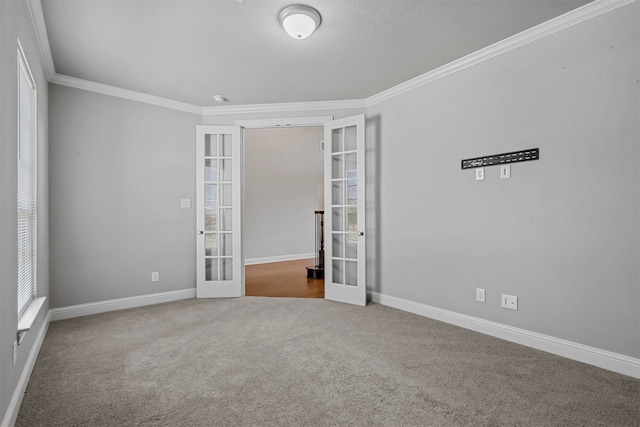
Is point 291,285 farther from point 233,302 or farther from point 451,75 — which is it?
point 451,75

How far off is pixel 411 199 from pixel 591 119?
170 centimetres

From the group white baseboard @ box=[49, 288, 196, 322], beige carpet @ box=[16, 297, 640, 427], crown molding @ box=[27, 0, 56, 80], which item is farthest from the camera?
white baseboard @ box=[49, 288, 196, 322]

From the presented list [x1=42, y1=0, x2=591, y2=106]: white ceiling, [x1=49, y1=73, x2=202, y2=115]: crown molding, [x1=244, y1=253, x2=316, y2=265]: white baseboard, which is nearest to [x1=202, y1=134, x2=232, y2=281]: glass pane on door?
[x1=49, y1=73, x2=202, y2=115]: crown molding

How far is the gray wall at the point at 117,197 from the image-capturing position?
11.5ft

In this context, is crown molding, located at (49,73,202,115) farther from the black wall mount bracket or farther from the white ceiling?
the black wall mount bracket

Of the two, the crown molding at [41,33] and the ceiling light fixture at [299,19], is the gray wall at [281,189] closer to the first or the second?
the crown molding at [41,33]

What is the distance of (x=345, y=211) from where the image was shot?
4281 millimetres

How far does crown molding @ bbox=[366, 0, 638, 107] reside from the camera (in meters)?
2.35

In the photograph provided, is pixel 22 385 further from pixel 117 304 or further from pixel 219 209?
pixel 219 209

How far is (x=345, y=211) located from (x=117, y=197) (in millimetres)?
2670

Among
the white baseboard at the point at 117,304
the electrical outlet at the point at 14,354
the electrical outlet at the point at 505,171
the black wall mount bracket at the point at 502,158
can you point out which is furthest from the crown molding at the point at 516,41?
the electrical outlet at the point at 14,354

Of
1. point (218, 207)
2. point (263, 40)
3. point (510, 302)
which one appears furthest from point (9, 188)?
point (510, 302)

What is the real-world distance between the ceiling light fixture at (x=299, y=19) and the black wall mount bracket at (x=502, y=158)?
6.00 feet

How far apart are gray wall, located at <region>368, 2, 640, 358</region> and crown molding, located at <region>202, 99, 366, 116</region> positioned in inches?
32.4
